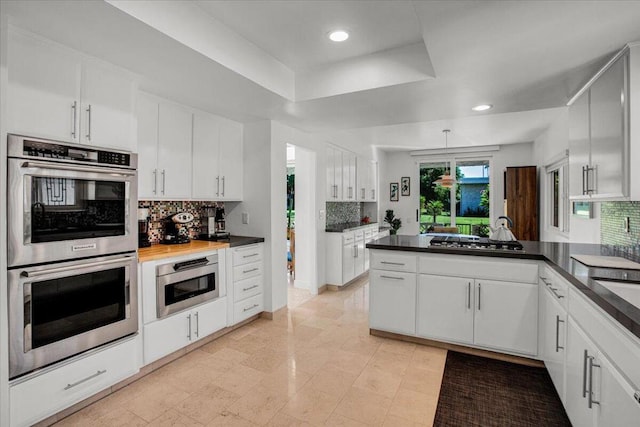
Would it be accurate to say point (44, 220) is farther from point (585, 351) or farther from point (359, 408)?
point (585, 351)

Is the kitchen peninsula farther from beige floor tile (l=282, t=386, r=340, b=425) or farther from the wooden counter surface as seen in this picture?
the wooden counter surface

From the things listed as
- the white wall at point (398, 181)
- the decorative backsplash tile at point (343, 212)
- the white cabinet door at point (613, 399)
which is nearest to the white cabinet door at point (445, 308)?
the white cabinet door at point (613, 399)

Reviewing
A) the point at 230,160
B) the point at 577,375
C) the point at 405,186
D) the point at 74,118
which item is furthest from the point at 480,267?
the point at 405,186

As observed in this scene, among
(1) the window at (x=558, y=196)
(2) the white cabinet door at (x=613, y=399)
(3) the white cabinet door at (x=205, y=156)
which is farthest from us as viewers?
(1) the window at (x=558, y=196)

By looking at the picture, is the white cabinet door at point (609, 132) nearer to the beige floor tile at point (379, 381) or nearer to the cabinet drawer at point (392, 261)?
A: the cabinet drawer at point (392, 261)

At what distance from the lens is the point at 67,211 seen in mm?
2061

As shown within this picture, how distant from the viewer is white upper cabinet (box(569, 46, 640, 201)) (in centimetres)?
193

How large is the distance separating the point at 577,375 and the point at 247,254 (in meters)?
2.86

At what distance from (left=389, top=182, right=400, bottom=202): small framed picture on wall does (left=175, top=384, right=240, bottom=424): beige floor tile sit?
6.45 m

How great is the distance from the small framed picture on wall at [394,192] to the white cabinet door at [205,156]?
210 inches

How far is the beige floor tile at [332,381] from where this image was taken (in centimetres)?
238

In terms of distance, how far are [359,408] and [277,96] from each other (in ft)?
8.30

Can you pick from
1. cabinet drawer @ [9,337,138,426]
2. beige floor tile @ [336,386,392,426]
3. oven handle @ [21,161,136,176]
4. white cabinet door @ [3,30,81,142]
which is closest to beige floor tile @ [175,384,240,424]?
cabinet drawer @ [9,337,138,426]

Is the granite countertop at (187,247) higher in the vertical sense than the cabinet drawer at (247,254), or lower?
higher
